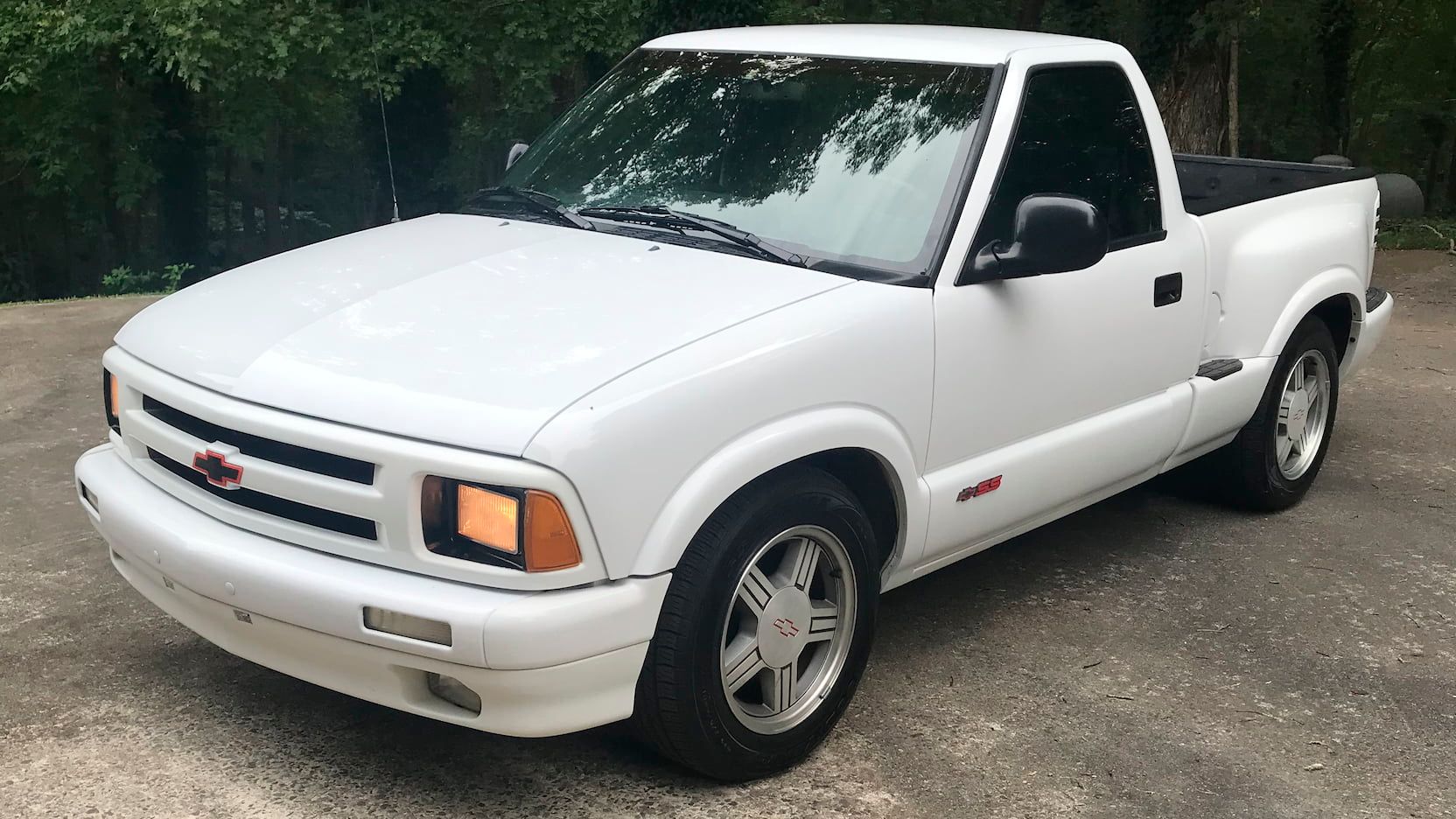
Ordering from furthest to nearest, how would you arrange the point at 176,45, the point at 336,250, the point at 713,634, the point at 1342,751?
the point at 176,45 < the point at 336,250 < the point at 1342,751 < the point at 713,634

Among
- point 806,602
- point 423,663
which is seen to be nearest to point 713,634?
point 806,602

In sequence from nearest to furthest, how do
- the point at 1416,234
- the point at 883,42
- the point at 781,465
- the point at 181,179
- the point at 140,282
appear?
the point at 781,465 → the point at 883,42 → the point at 1416,234 → the point at 140,282 → the point at 181,179

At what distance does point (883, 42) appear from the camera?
4.48m

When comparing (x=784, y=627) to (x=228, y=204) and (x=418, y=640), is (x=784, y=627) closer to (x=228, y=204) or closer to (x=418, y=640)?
(x=418, y=640)

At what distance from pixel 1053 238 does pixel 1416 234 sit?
12.2 m

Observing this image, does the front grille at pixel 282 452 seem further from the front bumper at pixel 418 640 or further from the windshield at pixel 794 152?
the windshield at pixel 794 152

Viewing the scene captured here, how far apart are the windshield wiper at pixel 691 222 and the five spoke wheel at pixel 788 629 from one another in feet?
2.58

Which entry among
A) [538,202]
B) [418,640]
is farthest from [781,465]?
[538,202]

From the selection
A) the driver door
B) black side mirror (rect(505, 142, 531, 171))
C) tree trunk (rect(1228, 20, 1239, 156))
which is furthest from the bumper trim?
tree trunk (rect(1228, 20, 1239, 156))

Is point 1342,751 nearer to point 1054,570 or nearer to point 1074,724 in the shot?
point 1074,724

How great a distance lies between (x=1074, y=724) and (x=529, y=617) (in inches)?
69.7

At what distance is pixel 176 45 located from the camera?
18.5m

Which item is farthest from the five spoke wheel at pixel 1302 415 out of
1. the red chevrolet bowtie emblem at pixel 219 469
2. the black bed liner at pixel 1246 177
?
the red chevrolet bowtie emblem at pixel 219 469

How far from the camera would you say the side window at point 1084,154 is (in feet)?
13.6
